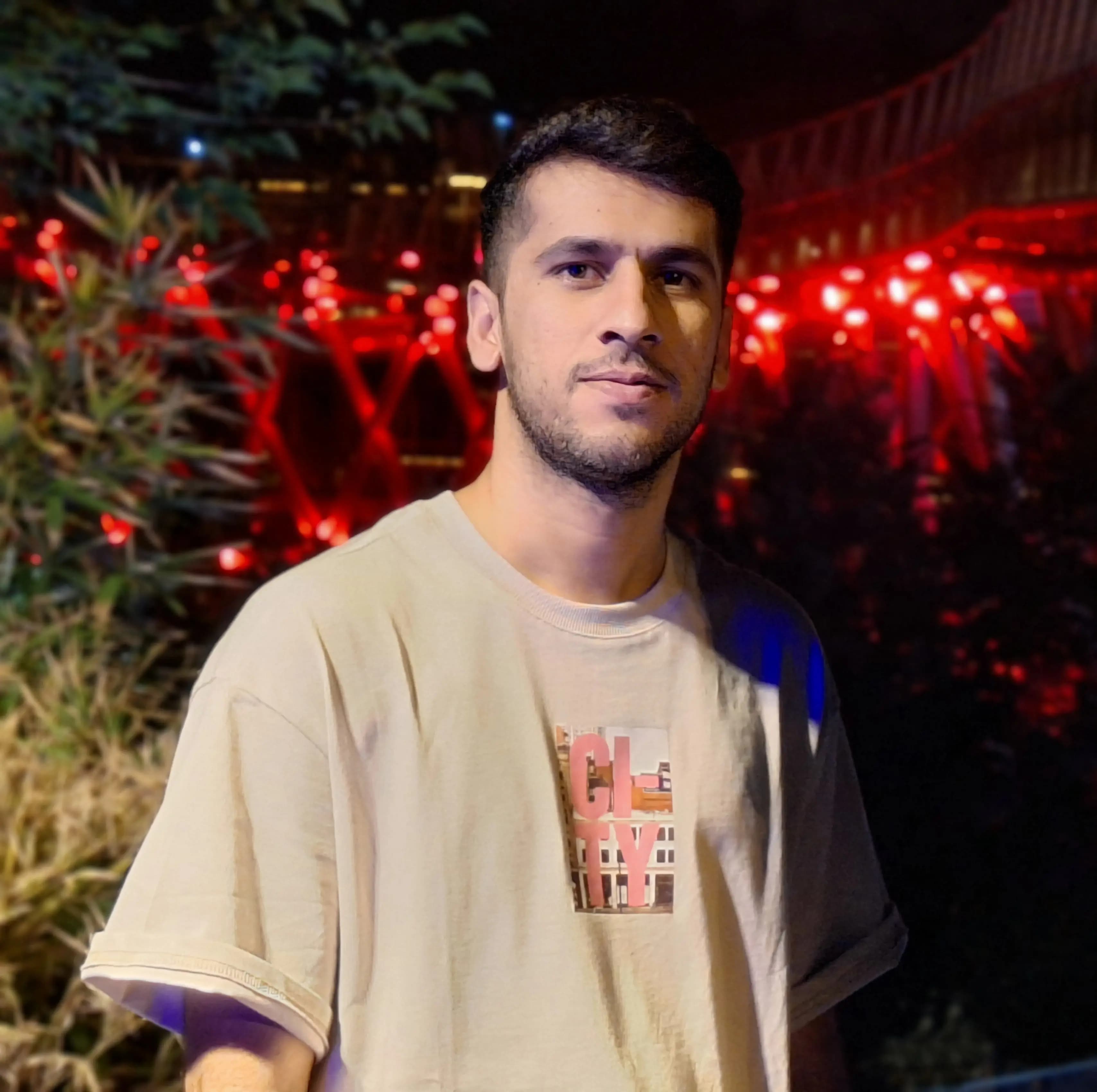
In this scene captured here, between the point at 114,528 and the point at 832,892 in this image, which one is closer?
the point at 832,892

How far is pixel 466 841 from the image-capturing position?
103cm

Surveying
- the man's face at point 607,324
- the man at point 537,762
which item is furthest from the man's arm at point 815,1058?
the man's face at point 607,324

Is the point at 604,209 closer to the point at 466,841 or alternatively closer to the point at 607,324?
the point at 607,324

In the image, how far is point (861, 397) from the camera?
2699 millimetres

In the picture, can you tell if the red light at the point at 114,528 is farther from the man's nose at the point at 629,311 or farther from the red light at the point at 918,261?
the man's nose at the point at 629,311

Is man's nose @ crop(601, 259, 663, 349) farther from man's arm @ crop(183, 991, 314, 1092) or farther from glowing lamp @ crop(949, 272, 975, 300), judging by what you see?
glowing lamp @ crop(949, 272, 975, 300)

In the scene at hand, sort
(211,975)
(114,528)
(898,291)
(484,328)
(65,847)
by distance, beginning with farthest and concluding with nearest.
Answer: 1. (898,291)
2. (114,528)
3. (65,847)
4. (484,328)
5. (211,975)

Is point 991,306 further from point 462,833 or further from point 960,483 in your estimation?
point 462,833

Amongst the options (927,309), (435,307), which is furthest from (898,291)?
(435,307)

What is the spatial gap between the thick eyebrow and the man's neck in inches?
6.0

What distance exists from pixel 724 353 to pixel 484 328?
0.71ft

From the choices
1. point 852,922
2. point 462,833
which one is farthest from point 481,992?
point 852,922

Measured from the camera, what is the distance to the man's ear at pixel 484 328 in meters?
1.21

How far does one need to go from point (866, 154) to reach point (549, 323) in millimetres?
1739
